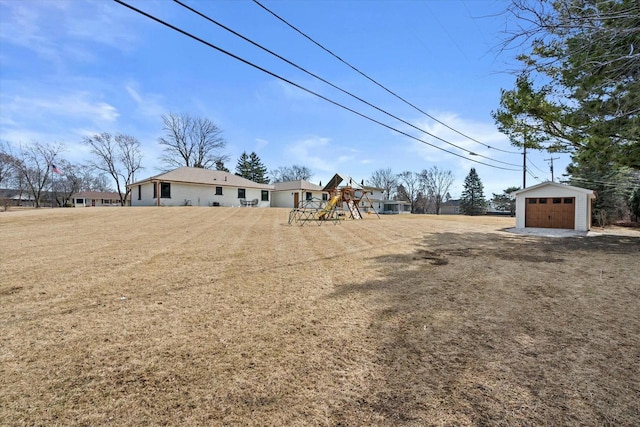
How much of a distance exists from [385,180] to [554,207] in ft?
180

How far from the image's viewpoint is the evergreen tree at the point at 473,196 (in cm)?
5665

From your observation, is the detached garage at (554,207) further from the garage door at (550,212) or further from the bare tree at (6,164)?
the bare tree at (6,164)

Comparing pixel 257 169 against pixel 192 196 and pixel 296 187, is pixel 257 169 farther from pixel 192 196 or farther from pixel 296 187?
pixel 192 196

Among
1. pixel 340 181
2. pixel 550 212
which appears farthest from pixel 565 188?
pixel 340 181

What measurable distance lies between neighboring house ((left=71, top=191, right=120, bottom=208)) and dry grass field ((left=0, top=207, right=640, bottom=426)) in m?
63.6

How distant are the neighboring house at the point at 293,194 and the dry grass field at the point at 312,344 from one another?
85.9ft

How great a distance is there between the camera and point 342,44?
848 centimetres

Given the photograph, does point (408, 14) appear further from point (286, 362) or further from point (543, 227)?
point (543, 227)

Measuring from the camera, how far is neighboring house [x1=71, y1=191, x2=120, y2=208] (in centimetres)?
5610

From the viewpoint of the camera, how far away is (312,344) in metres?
3.06

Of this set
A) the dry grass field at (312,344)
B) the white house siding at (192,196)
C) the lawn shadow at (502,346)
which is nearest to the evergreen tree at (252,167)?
the white house siding at (192,196)

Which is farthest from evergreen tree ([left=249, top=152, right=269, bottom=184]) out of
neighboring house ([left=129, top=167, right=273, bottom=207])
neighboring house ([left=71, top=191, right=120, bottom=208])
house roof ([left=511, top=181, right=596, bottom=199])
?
house roof ([left=511, top=181, right=596, bottom=199])

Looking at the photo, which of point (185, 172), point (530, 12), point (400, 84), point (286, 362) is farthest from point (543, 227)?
point (185, 172)

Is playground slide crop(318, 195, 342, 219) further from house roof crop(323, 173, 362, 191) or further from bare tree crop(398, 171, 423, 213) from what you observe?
bare tree crop(398, 171, 423, 213)
